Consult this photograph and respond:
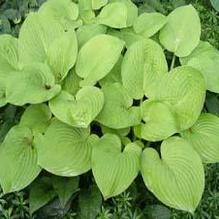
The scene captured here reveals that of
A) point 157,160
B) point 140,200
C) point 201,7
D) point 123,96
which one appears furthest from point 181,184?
point 201,7

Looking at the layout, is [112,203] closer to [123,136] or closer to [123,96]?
[123,136]

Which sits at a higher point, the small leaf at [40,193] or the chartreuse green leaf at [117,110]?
the chartreuse green leaf at [117,110]

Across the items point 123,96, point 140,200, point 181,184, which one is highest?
point 123,96

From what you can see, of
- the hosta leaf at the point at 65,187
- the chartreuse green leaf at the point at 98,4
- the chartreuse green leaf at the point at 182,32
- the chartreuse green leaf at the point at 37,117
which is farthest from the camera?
the chartreuse green leaf at the point at 98,4

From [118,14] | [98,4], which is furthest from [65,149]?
[98,4]

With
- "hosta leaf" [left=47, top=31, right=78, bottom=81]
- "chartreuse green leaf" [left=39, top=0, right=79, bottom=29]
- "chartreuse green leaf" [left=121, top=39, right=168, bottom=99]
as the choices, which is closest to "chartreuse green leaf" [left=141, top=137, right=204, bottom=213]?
"chartreuse green leaf" [left=121, top=39, right=168, bottom=99]

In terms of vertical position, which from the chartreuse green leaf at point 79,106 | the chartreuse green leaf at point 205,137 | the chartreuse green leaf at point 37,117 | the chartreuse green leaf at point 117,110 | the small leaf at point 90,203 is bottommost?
the small leaf at point 90,203

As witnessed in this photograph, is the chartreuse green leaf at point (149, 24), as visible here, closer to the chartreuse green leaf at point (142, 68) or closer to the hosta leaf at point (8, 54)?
the chartreuse green leaf at point (142, 68)

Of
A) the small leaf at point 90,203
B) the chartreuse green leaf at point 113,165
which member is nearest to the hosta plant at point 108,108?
the chartreuse green leaf at point 113,165

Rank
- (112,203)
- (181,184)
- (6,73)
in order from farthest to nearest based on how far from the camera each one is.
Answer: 1. (6,73)
2. (112,203)
3. (181,184)
